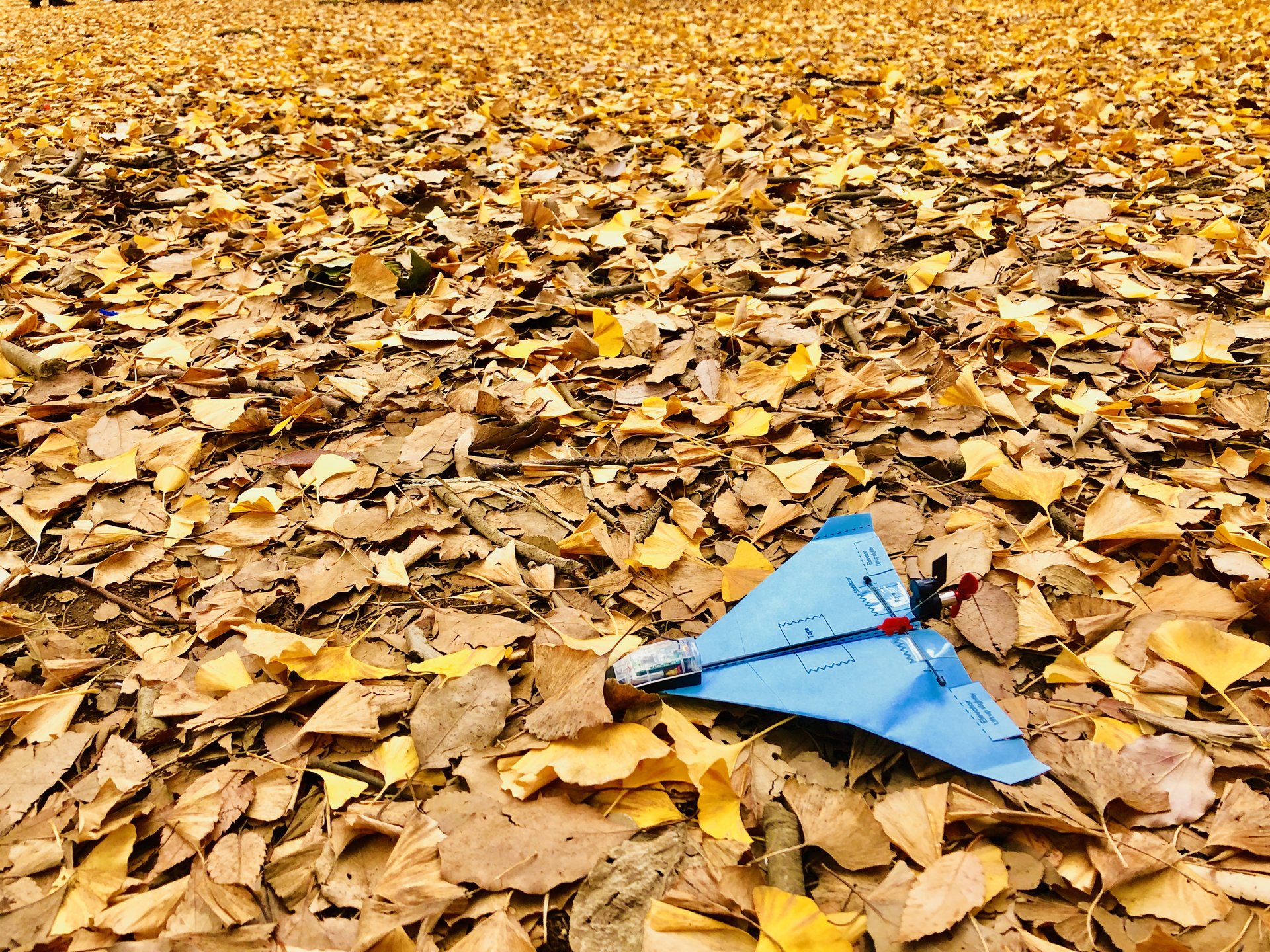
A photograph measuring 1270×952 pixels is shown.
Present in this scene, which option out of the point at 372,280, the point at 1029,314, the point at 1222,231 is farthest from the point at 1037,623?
the point at 372,280

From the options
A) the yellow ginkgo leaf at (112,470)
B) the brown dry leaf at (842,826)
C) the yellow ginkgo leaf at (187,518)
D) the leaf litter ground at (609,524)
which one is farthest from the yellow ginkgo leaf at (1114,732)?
the yellow ginkgo leaf at (112,470)

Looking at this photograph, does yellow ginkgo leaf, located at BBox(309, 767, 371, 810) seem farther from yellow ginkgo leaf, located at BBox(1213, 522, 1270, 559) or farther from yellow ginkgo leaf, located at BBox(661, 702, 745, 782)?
yellow ginkgo leaf, located at BBox(1213, 522, 1270, 559)

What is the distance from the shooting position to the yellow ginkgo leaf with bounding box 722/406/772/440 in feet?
4.67

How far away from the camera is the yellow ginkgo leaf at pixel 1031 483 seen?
49.1 inches

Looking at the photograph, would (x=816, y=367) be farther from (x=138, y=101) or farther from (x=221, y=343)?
(x=138, y=101)

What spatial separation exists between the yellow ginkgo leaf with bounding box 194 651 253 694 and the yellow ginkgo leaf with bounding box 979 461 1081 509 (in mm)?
1204

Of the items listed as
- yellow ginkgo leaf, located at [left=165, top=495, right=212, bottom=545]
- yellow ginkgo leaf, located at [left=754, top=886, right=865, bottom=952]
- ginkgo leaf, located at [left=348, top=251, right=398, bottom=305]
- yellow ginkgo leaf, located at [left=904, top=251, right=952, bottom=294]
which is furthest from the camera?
ginkgo leaf, located at [left=348, top=251, right=398, bottom=305]

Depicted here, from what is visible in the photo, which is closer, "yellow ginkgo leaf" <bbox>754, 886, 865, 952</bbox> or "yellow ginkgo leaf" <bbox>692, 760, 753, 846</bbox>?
"yellow ginkgo leaf" <bbox>754, 886, 865, 952</bbox>

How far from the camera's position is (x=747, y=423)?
4.75 feet

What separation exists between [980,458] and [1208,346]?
2.10 feet

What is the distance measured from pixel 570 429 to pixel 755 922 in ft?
3.17

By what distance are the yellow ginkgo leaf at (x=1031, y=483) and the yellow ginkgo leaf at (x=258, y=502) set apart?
49.1 inches

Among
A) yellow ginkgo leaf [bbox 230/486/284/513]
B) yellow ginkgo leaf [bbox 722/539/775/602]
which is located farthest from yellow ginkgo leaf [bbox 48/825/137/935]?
yellow ginkgo leaf [bbox 722/539/775/602]

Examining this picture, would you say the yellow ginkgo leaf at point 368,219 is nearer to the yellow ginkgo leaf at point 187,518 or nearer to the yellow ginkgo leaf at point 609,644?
the yellow ginkgo leaf at point 187,518
